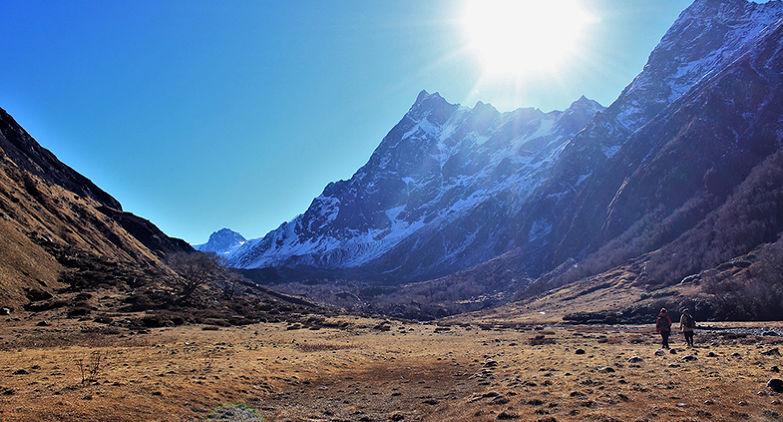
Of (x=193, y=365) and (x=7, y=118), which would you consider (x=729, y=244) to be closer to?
(x=193, y=365)

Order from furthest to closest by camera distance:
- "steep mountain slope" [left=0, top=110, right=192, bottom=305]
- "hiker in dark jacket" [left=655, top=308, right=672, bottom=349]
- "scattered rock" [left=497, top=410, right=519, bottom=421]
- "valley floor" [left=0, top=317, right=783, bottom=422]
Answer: "steep mountain slope" [left=0, top=110, right=192, bottom=305] < "hiker in dark jacket" [left=655, top=308, right=672, bottom=349] < "scattered rock" [left=497, top=410, right=519, bottom=421] < "valley floor" [left=0, top=317, right=783, bottom=422]

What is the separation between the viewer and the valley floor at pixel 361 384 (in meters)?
18.8

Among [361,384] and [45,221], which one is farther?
[45,221]

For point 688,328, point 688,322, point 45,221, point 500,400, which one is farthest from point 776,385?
point 45,221

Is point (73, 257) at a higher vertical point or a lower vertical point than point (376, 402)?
higher

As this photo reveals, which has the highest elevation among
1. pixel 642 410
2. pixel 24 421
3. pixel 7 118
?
Result: pixel 7 118

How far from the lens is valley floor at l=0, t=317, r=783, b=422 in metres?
18.8

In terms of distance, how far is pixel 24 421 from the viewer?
615 inches

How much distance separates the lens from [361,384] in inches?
1190

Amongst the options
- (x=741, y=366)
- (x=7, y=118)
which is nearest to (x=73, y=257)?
(x=741, y=366)

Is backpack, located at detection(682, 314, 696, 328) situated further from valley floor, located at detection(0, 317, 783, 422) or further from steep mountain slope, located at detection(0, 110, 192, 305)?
steep mountain slope, located at detection(0, 110, 192, 305)

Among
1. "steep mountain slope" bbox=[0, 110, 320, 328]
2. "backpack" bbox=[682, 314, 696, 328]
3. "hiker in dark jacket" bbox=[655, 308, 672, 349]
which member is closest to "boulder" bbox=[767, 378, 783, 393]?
"hiker in dark jacket" bbox=[655, 308, 672, 349]

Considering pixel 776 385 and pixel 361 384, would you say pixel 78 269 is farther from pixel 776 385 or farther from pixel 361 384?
pixel 776 385

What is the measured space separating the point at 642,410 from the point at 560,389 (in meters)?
5.14
